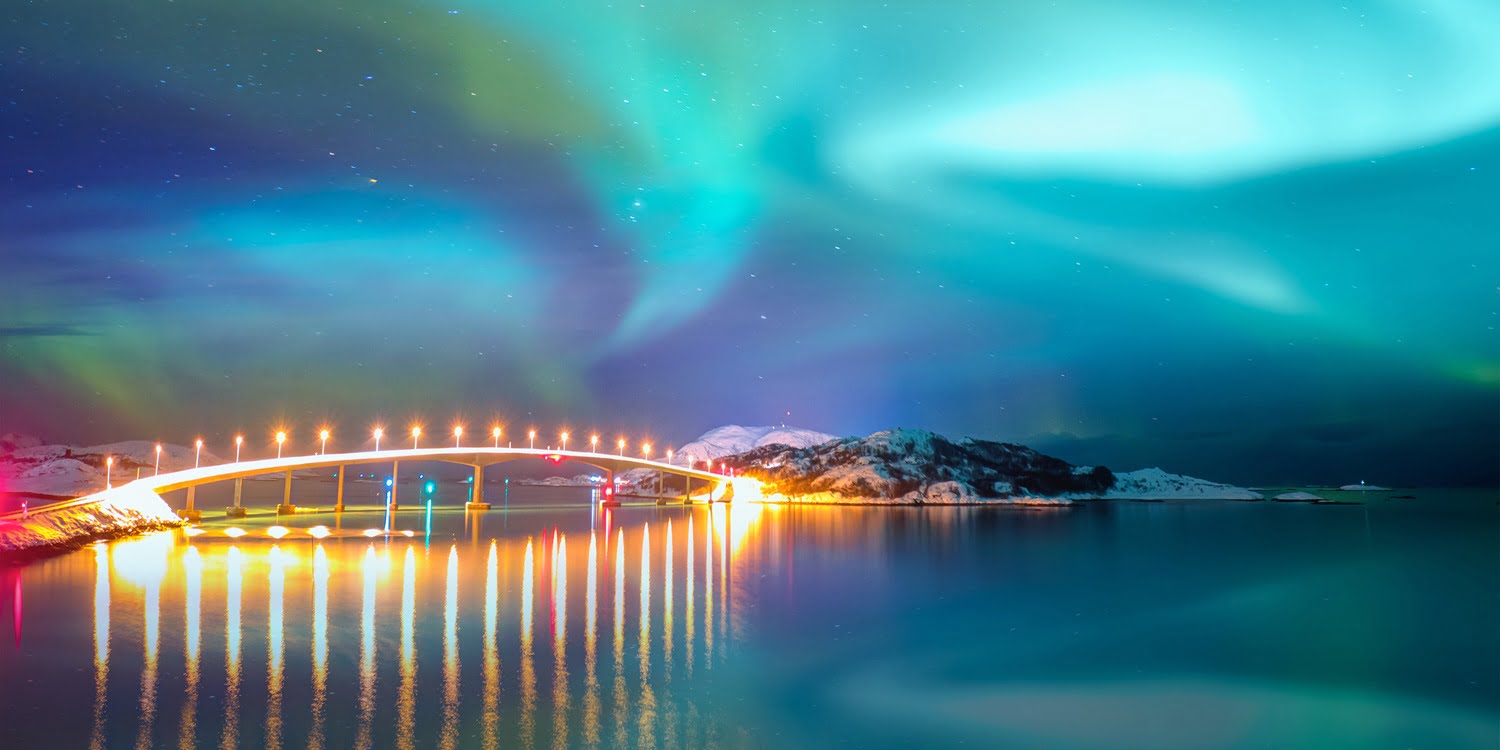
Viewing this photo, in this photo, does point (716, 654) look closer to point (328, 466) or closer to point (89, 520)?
point (89, 520)

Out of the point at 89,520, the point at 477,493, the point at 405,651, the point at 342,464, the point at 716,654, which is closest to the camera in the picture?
the point at 405,651

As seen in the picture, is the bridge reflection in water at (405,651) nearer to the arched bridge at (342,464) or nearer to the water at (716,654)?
the water at (716,654)

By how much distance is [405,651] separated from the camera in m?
26.3

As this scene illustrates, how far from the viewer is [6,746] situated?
16.7 m

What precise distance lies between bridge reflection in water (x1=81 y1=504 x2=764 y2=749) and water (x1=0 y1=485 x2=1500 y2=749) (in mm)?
121

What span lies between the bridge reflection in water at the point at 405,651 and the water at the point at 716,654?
4.8 inches

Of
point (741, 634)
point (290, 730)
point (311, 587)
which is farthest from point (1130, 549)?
point (290, 730)

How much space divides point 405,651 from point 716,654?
30.1ft

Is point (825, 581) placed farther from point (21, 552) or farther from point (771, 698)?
point (21, 552)

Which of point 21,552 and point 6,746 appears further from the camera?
point 21,552

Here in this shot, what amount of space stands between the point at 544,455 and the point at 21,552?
111 metres

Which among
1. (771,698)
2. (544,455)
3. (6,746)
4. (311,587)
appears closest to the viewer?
(6,746)

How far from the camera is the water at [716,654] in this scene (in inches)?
766

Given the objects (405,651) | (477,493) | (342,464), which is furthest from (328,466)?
(405,651)
